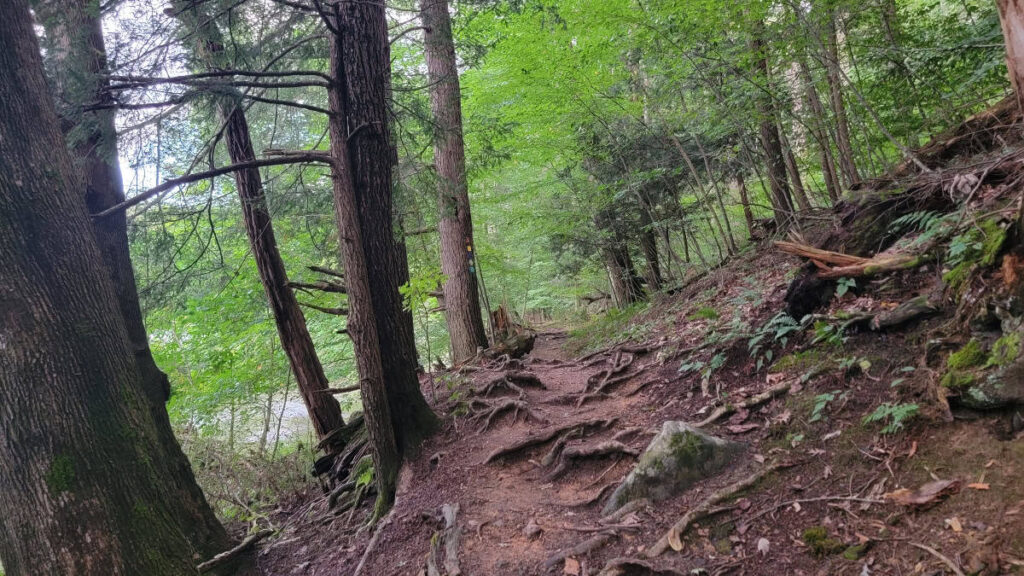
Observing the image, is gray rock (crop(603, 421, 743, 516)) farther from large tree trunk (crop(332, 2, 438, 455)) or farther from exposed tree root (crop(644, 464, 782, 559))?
large tree trunk (crop(332, 2, 438, 455))

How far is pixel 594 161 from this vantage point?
12.2m

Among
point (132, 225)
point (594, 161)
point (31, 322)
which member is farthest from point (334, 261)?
point (594, 161)

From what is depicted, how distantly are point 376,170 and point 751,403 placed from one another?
4.18m

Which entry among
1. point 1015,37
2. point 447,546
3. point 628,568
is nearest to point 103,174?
point 447,546

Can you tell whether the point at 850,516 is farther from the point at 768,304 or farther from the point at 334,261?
the point at 334,261

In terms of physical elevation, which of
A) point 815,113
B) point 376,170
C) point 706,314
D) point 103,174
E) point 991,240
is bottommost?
point 706,314

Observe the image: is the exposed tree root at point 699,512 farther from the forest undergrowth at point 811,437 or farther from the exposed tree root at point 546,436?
the exposed tree root at point 546,436

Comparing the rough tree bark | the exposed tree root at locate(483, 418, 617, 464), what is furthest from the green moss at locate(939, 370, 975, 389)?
the rough tree bark

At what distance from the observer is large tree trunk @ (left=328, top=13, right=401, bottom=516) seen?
4.83 metres

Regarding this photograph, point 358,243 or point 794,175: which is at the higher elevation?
point 358,243

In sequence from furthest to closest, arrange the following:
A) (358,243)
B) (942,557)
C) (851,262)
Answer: (358,243), (851,262), (942,557)

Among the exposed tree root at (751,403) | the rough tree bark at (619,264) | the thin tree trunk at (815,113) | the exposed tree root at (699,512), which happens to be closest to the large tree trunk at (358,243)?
the exposed tree root at (699,512)

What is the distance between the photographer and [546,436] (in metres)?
5.25

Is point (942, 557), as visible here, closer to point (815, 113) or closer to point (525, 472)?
point (525, 472)
